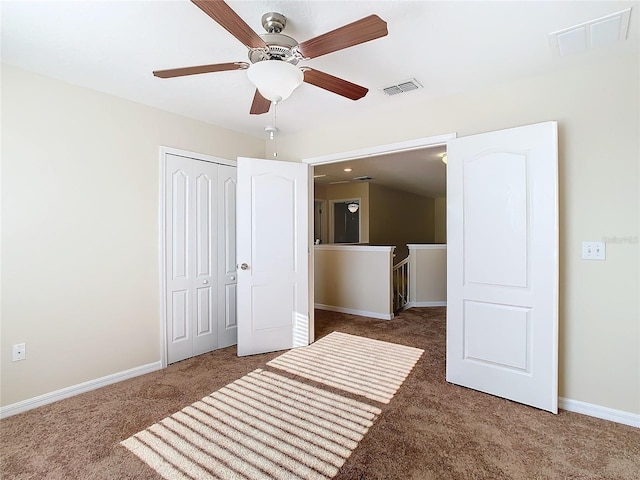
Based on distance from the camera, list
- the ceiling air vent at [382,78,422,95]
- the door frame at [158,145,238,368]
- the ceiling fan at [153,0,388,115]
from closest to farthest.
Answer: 1. the ceiling fan at [153,0,388,115]
2. the ceiling air vent at [382,78,422,95]
3. the door frame at [158,145,238,368]

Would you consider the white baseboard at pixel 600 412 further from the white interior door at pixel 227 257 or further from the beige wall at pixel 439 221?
the beige wall at pixel 439 221

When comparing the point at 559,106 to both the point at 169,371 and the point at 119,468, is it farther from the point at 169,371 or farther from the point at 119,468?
the point at 169,371

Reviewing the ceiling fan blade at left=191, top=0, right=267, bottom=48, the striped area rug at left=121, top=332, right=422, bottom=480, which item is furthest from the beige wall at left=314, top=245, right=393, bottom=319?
the ceiling fan blade at left=191, top=0, right=267, bottom=48

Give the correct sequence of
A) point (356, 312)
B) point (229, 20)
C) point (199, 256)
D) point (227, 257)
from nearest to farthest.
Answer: point (229, 20), point (199, 256), point (227, 257), point (356, 312)

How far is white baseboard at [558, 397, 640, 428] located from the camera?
2.15 meters

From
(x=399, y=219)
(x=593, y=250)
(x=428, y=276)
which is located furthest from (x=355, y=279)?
(x=399, y=219)

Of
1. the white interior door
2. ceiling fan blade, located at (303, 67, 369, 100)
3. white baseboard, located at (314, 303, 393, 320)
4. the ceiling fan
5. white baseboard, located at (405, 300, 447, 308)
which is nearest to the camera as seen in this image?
the ceiling fan

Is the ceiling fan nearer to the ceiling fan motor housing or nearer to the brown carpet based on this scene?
the ceiling fan motor housing

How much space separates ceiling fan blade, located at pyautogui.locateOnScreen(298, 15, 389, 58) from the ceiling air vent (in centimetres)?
119

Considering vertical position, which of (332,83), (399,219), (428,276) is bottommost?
(428,276)

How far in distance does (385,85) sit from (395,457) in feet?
8.47

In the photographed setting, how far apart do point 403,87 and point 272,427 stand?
2686 millimetres

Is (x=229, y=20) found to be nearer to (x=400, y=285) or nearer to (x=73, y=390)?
(x=73, y=390)

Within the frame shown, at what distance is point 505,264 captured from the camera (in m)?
2.47
